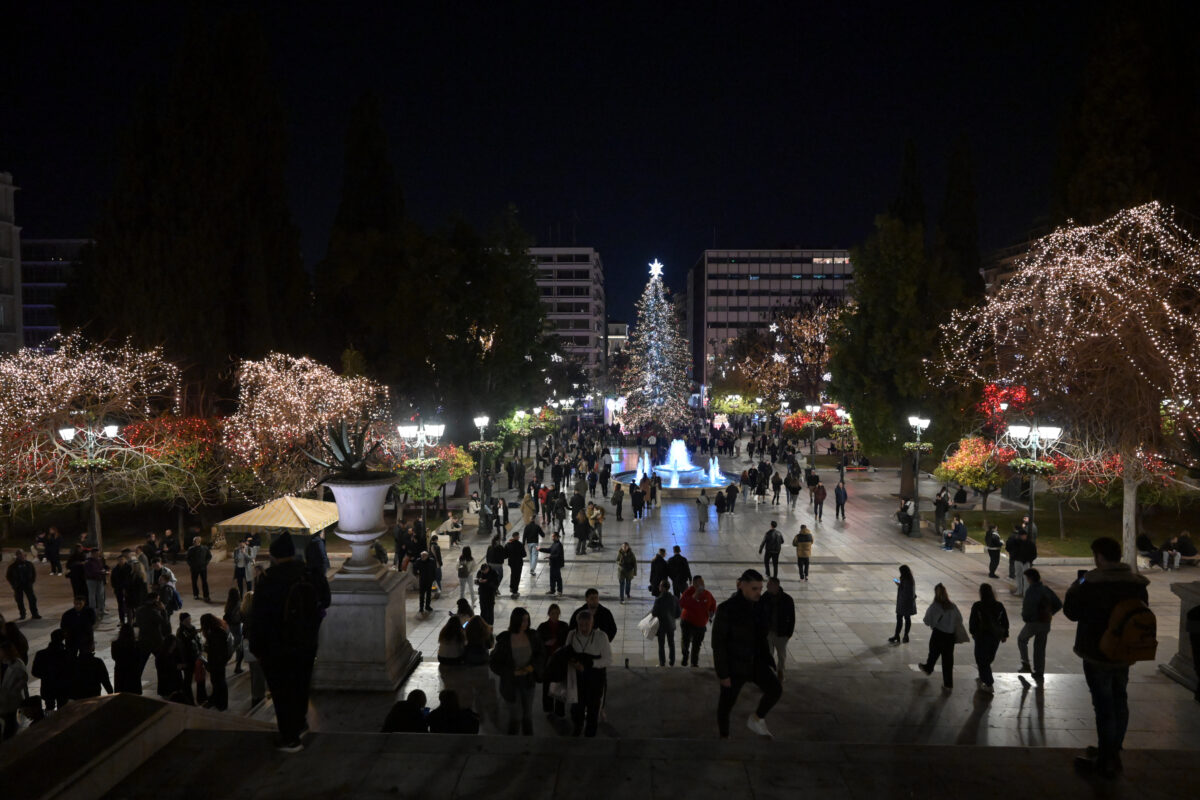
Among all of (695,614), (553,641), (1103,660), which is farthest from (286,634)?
(695,614)

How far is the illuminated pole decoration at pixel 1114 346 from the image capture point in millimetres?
13766

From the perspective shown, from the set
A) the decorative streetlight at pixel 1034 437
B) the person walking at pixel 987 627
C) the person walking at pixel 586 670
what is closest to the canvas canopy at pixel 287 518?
the person walking at pixel 586 670

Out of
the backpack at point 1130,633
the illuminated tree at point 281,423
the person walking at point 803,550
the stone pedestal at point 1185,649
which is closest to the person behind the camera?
the backpack at point 1130,633

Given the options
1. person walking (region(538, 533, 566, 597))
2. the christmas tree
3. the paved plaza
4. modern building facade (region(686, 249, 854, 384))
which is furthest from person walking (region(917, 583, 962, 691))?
modern building facade (region(686, 249, 854, 384))

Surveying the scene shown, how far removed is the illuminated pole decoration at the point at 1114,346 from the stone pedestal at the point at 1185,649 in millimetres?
5659

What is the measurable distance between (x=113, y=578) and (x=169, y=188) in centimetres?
1841

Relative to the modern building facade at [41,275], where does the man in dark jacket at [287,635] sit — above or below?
below

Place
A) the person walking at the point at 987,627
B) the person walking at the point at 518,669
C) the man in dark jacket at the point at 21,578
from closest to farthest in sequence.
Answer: the person walking at the point at 518,669, the person walking at the point at 987,627, the man in dark jacket at the point at 21,578

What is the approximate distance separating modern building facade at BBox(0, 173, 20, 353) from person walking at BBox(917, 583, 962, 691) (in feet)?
205

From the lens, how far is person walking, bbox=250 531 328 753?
15.7ft

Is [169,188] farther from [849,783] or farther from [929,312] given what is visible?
[849,783]

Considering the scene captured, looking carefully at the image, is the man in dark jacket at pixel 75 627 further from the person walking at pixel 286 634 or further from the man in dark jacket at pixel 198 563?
the man in dark jacket at pixel 198 563

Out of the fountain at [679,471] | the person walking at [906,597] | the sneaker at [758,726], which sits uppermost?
the sneaker at [758,726]

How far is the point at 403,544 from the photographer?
1680 centimetres
